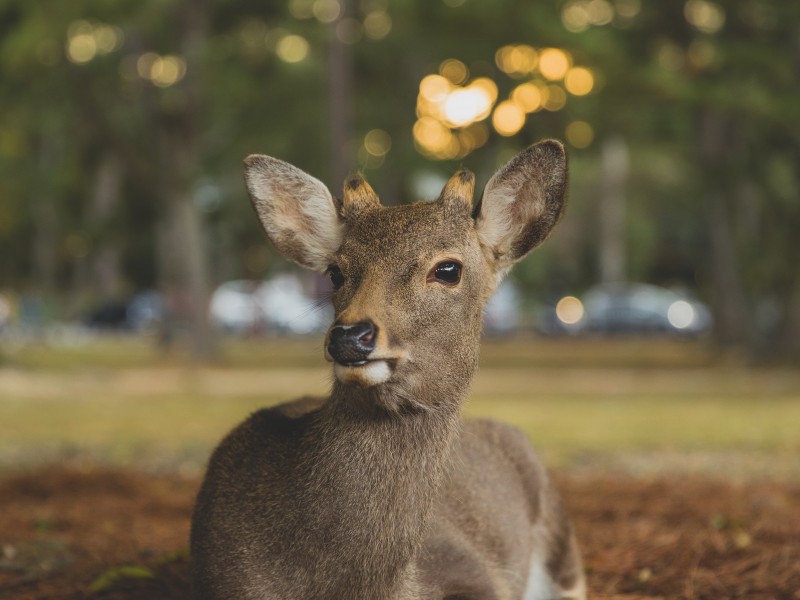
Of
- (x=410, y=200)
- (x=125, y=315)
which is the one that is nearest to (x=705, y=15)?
(x=410, y=200)

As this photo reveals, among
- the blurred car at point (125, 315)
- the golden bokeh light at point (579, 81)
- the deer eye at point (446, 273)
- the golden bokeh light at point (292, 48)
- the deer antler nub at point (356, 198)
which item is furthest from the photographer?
the blurred car at point (125, 315)

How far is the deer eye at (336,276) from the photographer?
389 cm

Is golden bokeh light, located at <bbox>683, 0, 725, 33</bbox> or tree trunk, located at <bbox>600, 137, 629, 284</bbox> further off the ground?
golden bokeh light, located at <bbox>683, 0, 725, 33</bbox>

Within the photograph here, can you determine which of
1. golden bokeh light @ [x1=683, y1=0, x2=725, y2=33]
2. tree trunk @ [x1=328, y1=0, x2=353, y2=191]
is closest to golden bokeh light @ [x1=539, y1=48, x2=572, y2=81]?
golden bokeh light @ [x1=683, y1=0, x2=725, y2=33]

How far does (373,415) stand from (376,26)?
92.0ft

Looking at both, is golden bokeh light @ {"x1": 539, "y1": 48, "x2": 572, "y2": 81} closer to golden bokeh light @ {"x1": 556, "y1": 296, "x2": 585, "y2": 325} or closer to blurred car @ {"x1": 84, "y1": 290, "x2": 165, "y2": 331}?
golden bokeh light @ {"x1": 556, "y1": 296, "x2": 585, "y2": 325}

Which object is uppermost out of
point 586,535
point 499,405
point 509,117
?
point 509,117

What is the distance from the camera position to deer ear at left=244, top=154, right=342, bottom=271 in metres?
4.20

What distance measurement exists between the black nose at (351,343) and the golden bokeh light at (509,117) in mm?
22634

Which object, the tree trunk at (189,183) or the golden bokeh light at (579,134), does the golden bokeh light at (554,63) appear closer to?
the golden bokeh light at (579,134)

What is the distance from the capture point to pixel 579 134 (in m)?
27.5

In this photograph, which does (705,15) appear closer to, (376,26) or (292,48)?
(376,26)

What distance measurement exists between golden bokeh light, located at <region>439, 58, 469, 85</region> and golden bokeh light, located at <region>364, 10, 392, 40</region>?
5.93 feet

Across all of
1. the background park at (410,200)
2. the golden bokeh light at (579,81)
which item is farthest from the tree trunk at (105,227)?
the golden bokeh light at (579,81)
